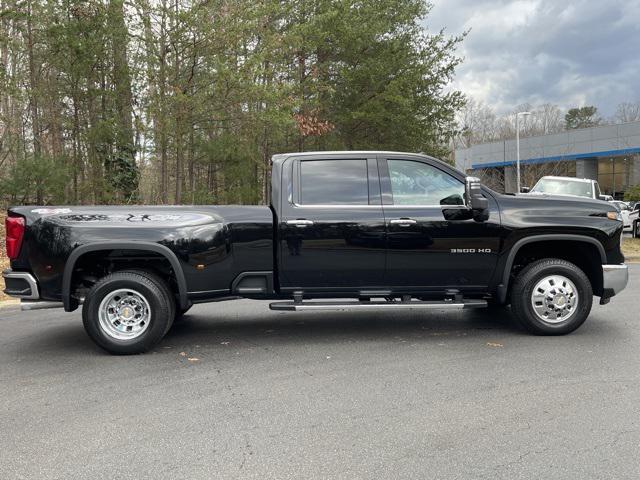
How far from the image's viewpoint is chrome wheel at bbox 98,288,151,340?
5.41 meters

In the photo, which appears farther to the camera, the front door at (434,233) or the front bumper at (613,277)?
the front bumper at (613,277)

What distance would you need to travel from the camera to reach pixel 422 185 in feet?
19.1

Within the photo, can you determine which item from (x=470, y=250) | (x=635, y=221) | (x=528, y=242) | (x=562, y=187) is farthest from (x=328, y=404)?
(x=635, y=221)

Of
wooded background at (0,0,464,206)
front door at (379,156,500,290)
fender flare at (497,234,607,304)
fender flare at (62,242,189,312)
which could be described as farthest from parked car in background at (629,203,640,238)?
fender flare at (62,242,189,312)

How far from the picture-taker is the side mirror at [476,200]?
543cm

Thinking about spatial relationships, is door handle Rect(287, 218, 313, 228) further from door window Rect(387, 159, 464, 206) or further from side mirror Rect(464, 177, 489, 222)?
side mirror Rect(464, 177, 489, 222)

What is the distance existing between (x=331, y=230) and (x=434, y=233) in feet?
3.54

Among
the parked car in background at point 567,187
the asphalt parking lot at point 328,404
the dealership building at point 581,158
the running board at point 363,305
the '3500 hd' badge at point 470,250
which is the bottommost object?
the asphalt parking lot at point 328,404

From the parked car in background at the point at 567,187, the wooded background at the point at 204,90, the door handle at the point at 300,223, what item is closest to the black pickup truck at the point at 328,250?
the door handle at the point at 300,223

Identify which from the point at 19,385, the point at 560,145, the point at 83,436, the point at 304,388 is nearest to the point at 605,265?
the point at 304,388

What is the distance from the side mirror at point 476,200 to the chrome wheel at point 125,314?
343cm

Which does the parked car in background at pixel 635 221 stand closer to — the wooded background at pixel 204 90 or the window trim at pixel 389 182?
the wooded background at pixel 204 90

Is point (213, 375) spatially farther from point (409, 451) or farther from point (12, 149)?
point (12, 149)

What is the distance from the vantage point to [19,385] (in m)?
4.61
